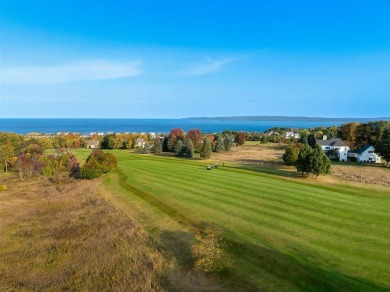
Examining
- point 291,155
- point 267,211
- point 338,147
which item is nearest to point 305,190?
point 267,211

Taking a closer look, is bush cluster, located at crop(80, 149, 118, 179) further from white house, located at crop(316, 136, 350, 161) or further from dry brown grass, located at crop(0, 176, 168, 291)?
white house, located at crop(316, 136, 350, 161)

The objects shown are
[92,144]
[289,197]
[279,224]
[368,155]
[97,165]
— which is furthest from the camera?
[92,144]

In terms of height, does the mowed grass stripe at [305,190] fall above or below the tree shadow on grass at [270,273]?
above

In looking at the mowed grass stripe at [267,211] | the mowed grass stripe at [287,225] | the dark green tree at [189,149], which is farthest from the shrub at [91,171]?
the dark green tree at [189,149]

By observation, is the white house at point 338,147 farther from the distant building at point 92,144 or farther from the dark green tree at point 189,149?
the distant building at point 92,144

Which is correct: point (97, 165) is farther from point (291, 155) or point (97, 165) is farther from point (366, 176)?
point (366, 176)

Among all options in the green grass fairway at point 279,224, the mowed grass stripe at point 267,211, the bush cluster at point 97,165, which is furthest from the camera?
the bush cluster at point 97,165
